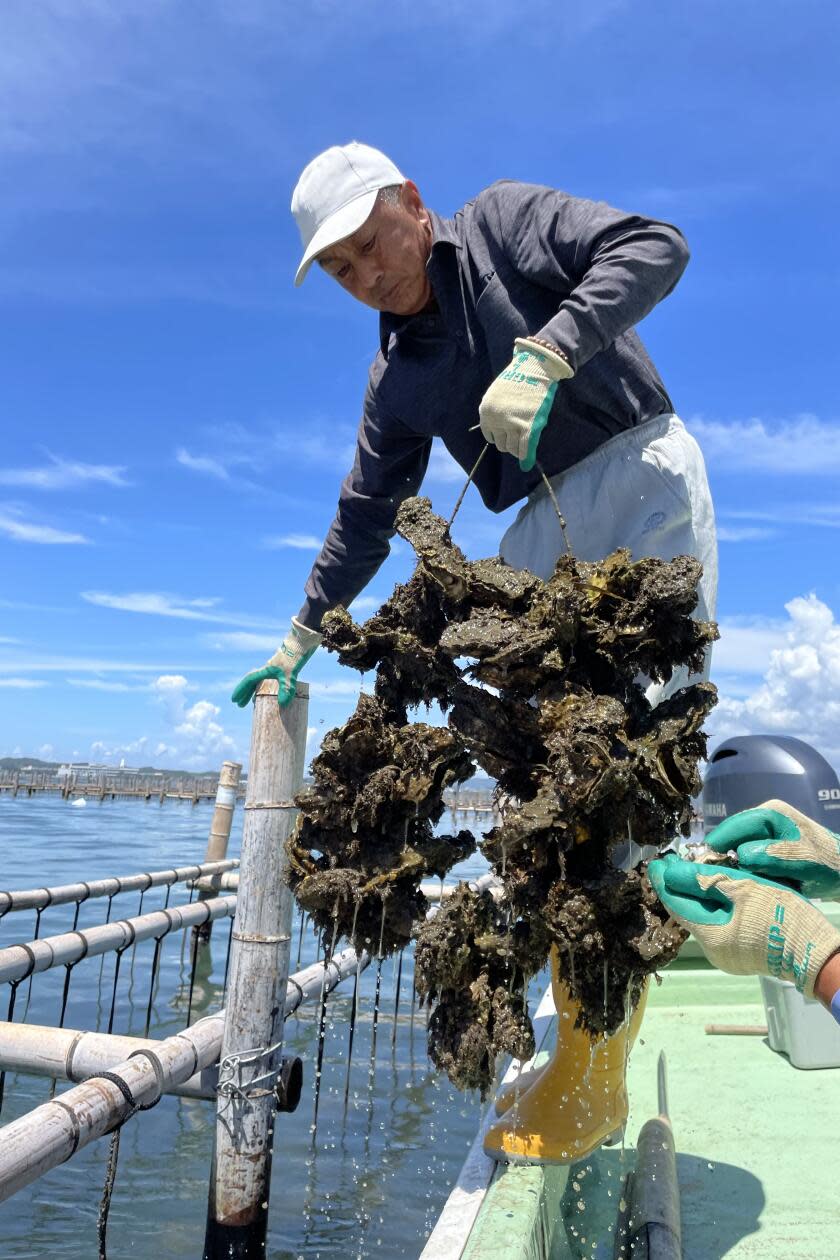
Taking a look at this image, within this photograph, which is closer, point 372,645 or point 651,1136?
point 372,645

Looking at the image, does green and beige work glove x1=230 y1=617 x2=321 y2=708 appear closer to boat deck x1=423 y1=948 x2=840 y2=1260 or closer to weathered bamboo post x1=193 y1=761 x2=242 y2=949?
boat deck x1=423 y1=948 x2=840 y2=1260

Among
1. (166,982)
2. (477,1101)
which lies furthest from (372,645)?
(166,982)

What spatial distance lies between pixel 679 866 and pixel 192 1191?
4.15 meters

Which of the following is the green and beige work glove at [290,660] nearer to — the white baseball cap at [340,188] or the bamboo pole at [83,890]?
the white baseball cap at [340,188]

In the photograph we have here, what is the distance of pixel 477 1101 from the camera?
21.8 ft

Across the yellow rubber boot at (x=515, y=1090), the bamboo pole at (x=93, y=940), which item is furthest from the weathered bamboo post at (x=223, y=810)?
the yellow rubber boot at (x=515, y=1090)

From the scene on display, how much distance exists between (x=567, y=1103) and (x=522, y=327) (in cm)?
199

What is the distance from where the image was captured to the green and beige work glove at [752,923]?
167cm

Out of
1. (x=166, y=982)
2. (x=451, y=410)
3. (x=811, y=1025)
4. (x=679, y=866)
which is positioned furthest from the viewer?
(x=166, y=982)

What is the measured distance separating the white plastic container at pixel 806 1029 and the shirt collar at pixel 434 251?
10.00 ft

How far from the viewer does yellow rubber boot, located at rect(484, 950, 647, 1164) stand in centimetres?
237

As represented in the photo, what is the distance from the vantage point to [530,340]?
2.12m

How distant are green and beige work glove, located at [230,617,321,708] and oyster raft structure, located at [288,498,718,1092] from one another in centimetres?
72

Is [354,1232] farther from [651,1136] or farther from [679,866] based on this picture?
[679,866]
